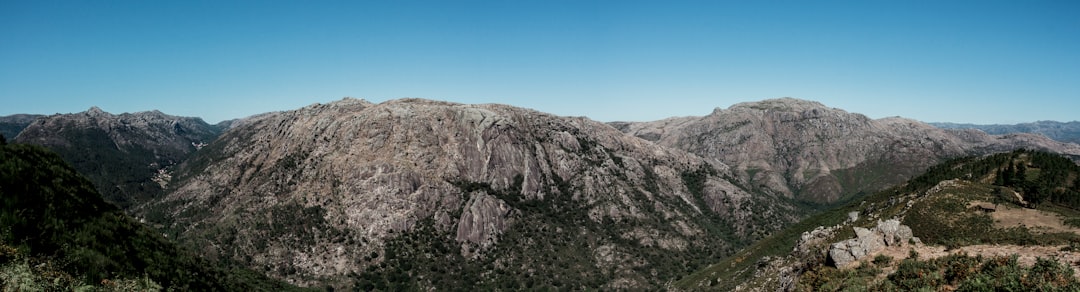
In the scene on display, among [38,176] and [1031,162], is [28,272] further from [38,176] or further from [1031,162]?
[1031,162]

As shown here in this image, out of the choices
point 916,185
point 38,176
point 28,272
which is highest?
point 38,176

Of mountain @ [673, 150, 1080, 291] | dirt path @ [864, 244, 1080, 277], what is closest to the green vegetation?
mountain @ [673, 150, 1080, 291]

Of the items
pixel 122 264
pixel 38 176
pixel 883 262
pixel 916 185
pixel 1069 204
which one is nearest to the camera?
pixel 122 264

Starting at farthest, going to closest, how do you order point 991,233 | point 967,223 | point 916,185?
1. point 916,185
2. point 967,223
3. point 991,233

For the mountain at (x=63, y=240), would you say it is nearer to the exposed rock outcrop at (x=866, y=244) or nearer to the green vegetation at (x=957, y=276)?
the green vegetation at (x=957, y=276)

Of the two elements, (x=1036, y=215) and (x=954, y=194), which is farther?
(x=954, y=194)

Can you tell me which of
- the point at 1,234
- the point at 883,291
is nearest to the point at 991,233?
the point at 883,291

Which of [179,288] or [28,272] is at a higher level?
[28,272]

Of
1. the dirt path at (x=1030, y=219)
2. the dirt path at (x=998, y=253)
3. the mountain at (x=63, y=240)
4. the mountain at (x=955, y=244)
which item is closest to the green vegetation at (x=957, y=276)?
the mountain at (x=955, y=244)
